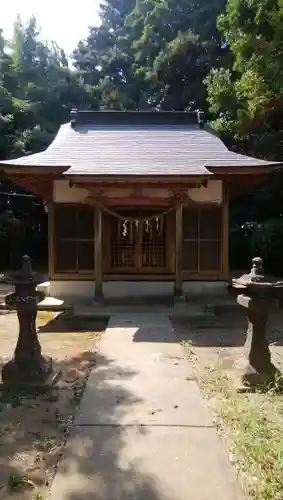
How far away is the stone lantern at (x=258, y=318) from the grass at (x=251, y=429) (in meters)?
0.20

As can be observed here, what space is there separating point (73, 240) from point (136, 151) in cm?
241

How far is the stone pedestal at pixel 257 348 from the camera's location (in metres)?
4.60

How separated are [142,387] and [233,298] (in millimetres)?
5641

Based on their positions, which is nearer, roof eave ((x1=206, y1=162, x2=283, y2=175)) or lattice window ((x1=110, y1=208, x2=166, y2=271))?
roof eave ((x1=206, y1=162, x2=283, y2=175))

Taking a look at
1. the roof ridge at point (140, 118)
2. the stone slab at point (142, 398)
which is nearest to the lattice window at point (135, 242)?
the roof ridge at point (140, 118)

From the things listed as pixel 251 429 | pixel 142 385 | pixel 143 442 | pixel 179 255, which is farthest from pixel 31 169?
pixel 251 429

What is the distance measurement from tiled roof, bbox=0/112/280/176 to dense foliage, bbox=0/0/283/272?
2.18 m

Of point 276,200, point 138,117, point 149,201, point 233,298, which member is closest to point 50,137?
point 138,117

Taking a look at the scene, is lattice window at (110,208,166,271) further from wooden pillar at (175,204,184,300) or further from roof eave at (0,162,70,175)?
roof eave at (0,162,70,175)

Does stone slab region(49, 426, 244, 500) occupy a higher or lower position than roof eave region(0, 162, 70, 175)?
lower

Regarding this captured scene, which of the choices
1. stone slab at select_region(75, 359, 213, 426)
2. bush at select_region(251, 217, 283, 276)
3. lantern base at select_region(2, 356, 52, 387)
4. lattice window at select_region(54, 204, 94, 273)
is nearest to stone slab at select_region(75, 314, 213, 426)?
stone slab at select_region(75, 359, 213, 426)

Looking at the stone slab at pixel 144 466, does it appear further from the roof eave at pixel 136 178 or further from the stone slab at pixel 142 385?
the roof eave at pixel 136 178

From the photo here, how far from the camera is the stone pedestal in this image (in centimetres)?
460

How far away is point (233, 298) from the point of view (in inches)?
388
